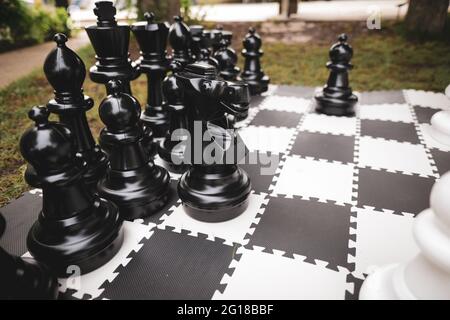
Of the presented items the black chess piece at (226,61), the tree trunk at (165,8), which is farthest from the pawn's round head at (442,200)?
the tree trunk at (165,8)

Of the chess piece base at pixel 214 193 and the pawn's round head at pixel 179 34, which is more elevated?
the pawn's round head at pixel 179 34

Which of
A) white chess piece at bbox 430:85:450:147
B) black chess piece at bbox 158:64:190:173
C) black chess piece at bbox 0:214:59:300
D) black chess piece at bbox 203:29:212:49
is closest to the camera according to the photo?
black chess piece at bbox 0:214:59:300

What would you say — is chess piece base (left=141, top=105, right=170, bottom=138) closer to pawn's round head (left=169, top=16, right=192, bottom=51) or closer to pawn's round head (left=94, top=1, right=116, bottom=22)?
pawn's round head (left=169, top=16, right=192, bottom=51)

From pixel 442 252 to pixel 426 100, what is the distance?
2389 mm

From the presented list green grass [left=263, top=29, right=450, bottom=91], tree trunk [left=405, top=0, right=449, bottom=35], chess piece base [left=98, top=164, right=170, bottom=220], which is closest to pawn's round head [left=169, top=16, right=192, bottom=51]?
chess piece base [left=98, top=164, right=170, bottom=220]

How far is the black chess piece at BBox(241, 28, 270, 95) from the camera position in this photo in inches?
108

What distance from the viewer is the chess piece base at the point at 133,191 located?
136cm

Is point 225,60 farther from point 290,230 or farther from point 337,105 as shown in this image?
point 290,230

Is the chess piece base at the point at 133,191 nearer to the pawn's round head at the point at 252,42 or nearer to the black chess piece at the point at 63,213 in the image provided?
the black chess piece at the point at 63,213

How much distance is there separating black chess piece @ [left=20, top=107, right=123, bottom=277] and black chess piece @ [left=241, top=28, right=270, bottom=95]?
1943 millimetres

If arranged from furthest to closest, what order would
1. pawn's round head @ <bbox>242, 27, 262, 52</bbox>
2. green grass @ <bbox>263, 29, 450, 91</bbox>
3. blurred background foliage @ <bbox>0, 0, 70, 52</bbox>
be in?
blurred background foliage @ <bbox>0, 0, 70, 52</bbox>
green grass @ <bbox>263, 29, 450, 91</bbox>
pawn's round head @ <bbox>242, 27, 262, 52</bbox>

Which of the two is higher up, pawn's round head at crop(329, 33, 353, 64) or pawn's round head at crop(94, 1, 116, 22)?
pawn's round head at crop(94, 1, 116, 22)

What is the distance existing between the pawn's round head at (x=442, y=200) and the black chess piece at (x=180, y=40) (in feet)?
4.51
